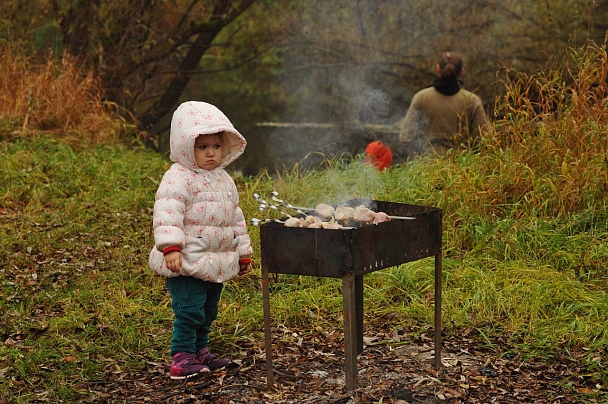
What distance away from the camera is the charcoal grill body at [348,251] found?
3.70 m

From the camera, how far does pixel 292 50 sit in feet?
60.7

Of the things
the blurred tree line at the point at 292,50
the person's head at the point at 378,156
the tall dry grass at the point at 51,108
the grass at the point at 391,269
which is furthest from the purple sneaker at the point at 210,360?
the blurred tree line at the point at 292,50

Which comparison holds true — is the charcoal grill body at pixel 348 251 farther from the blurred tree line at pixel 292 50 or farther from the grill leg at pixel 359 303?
the blurred tree line at pixel 292 50

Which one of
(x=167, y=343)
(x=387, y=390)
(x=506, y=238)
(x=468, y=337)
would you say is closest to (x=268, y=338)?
(x=387, y=390)

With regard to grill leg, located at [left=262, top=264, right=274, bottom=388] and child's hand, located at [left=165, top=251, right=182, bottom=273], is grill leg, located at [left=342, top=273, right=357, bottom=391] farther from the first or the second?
child's hand, located at [left=165, top=251, right=182, bottom=273]

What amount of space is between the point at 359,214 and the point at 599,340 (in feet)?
5.45

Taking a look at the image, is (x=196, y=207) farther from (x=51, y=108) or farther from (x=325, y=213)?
(x=51, y=108)

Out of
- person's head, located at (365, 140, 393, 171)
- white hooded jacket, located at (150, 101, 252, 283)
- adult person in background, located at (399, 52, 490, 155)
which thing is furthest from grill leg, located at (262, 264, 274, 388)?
adult person in background, located at (399, 52, 490, 155)

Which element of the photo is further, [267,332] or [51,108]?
[51,108]

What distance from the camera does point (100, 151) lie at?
9.93 metres

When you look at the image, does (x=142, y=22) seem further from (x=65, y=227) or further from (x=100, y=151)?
(x=65, y=227)

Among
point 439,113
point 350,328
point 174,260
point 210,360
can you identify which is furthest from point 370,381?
point 439,113

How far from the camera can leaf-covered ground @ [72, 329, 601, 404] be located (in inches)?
161

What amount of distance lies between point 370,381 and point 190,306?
3.26 ft
